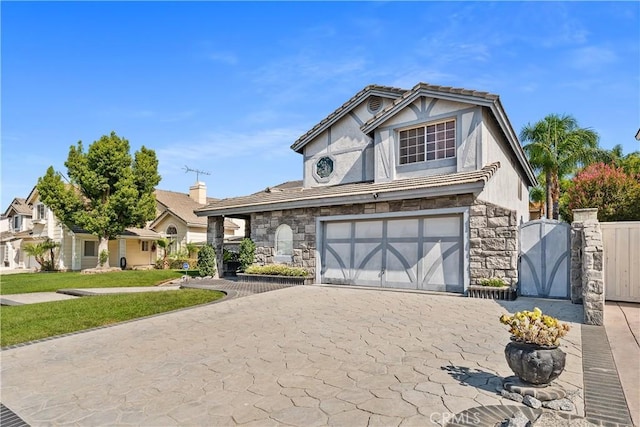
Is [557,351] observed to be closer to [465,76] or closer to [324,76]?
[324,76]

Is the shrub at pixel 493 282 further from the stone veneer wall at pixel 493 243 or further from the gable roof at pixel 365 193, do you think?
the gable roof at pixel 365 193

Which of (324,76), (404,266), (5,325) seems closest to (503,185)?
(404,266)

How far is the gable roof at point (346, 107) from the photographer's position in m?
14.8

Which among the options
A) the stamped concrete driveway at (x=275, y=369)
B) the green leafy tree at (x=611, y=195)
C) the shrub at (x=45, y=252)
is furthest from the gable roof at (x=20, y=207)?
the green leafy tree at (x=611, y=195)

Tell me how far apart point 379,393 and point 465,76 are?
13.5 meters

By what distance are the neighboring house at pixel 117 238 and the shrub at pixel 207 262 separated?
1231 cm

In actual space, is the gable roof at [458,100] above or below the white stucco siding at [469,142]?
above

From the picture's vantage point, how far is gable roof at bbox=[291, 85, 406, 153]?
14.8 meters

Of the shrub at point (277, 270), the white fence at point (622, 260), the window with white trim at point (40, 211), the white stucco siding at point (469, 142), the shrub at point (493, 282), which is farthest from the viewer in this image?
the window with white trim at point (40, 211)

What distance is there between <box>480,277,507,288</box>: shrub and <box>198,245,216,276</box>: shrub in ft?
36.7

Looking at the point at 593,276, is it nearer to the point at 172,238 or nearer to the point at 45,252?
the point at 172,238

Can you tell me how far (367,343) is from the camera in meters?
5.90

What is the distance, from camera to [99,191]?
23.8 meters

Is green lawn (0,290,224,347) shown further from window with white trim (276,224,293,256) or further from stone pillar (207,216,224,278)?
stone pillar (207,216,224,278)
